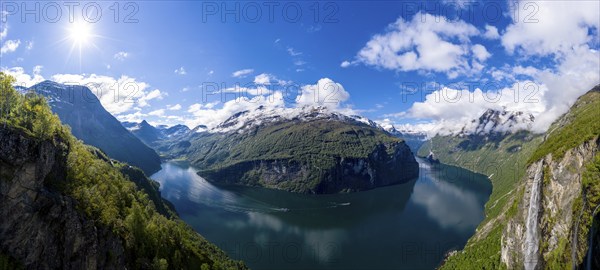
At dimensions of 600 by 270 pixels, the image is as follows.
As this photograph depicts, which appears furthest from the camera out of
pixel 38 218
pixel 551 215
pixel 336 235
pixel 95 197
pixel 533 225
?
pixel 336 235

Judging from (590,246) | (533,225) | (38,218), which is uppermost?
(38,218)

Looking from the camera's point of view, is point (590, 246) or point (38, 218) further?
point (590, 246)

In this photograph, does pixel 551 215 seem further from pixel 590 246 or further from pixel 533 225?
pixel 590 246

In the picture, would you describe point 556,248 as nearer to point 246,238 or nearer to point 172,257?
point 172,257

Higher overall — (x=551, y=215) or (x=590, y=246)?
(x=551, y=215)

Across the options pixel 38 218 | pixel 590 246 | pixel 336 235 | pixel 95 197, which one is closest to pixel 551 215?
pixel 590 246

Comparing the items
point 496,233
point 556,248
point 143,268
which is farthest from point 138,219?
point 496,233
